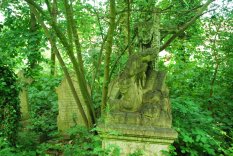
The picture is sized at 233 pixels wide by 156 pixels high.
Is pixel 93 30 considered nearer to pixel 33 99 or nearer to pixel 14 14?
pixel 14 14

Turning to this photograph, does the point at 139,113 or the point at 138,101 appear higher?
the point at 138,101

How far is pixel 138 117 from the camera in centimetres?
349

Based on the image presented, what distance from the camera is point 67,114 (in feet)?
20.6

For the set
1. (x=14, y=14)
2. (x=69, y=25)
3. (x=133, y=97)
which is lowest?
(x=133, y=97)

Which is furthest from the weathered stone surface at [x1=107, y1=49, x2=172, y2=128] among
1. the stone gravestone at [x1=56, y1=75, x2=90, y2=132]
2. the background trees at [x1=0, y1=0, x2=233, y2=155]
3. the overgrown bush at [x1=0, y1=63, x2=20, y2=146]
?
the stone gravestone at [x1=56, y1=75, x2=90, y2=132]

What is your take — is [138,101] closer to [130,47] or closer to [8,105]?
[130,47]

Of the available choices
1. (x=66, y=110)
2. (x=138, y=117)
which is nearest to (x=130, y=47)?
(x=66, y=110)

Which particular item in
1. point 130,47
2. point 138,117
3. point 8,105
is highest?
point 130,47

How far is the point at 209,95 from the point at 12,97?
418cm

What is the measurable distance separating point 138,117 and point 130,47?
2.24 m

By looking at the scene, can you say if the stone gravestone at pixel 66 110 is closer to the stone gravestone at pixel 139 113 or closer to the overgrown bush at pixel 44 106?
the overgrown bush at pixel 44 106

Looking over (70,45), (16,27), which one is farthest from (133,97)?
(16,27)

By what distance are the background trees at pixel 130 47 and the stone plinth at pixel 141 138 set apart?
0.56 meters

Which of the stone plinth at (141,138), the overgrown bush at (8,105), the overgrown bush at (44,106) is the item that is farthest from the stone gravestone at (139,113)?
the overgrown bush at (44,106)
